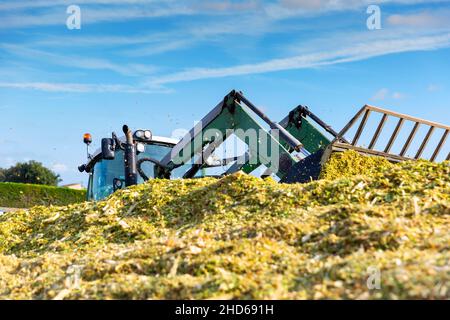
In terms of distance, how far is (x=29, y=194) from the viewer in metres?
29.8

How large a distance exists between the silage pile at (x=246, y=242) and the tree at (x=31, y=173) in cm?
3867

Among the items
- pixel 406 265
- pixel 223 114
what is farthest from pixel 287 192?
pixel 223 114

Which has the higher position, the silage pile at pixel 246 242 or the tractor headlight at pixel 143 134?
the tractor headlight at pixel 143 134

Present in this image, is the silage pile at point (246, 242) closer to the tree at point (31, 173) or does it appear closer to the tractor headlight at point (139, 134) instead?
the tractor headlight at point (139, 134)

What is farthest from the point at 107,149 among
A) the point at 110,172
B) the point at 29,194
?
the point at 29,194

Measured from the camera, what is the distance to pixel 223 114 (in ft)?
32.2

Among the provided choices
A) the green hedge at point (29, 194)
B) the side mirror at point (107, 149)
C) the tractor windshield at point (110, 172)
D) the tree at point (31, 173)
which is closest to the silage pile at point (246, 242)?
the side mirror at point (107, 149)

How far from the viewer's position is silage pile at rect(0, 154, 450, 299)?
4066 millimetres

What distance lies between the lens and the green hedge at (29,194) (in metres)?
29.6

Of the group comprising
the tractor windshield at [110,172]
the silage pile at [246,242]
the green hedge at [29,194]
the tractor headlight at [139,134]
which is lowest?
the silage pile at [246,242]

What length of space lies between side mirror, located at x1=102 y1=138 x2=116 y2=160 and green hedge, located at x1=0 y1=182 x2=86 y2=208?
2082 centimetres
